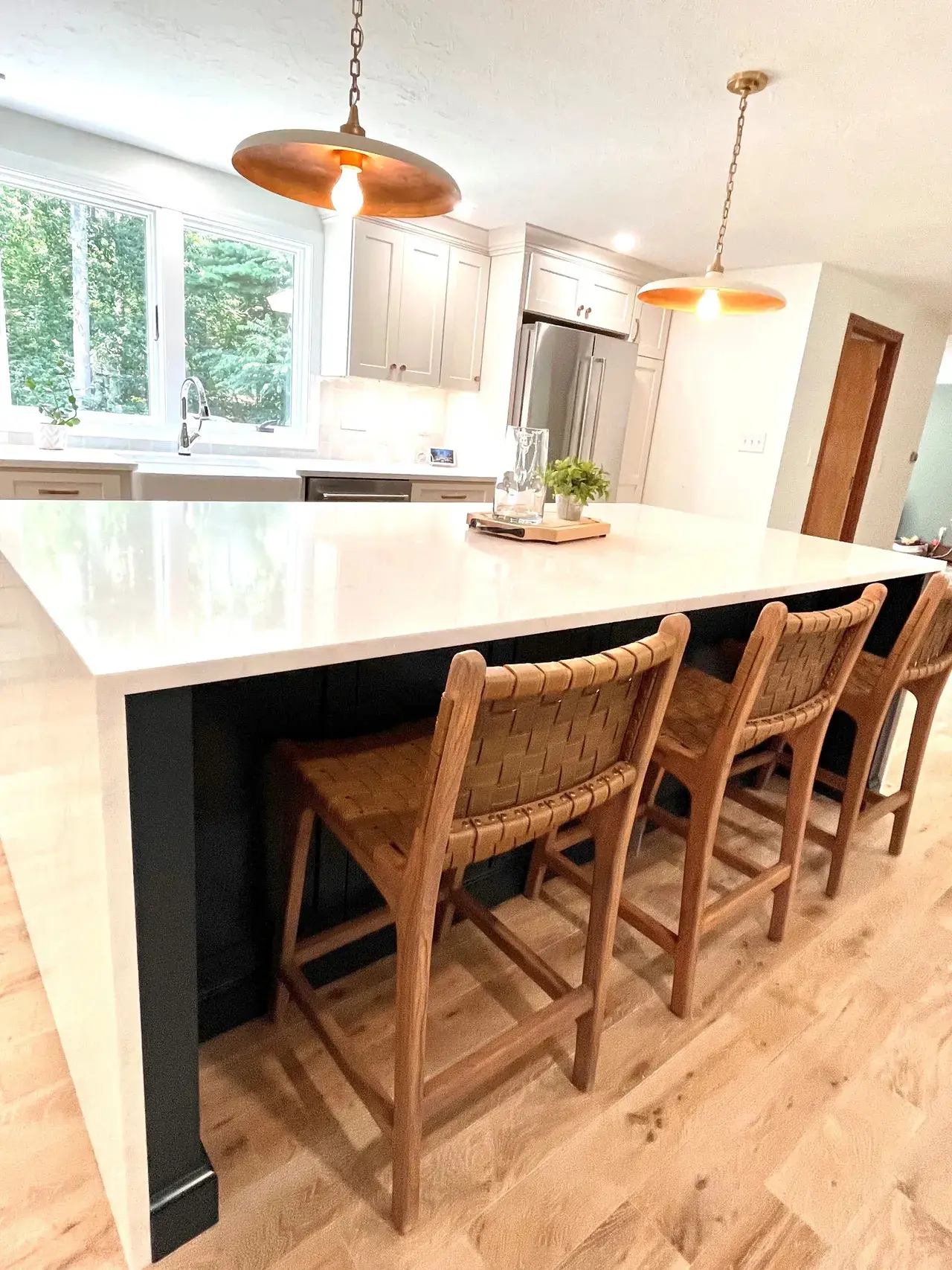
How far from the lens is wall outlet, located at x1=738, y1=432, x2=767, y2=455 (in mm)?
4672

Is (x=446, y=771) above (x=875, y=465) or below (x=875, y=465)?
below

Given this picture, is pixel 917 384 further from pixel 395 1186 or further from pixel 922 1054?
pixel 395 1186

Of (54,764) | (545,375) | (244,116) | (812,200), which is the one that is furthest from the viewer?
(545,375)

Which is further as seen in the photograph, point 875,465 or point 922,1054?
point 875,465

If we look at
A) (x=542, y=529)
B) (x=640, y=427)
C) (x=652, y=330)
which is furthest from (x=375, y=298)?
(x=542, y=529)

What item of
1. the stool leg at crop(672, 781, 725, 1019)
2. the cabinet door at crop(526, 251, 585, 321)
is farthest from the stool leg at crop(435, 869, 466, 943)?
the cabinet door at crop(526, 251, 585, 321)

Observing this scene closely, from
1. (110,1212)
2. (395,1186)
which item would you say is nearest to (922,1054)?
(395,1186)

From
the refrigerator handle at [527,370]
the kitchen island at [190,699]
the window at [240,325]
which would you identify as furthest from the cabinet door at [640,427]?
the kitchen island at [190,699]

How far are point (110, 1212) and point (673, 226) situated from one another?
447 cm

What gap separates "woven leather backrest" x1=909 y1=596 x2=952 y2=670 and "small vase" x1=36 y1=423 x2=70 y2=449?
3.56 metres

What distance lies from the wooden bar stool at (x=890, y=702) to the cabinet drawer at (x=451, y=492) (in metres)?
2.43

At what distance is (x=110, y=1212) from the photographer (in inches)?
44.1

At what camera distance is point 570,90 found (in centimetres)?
249

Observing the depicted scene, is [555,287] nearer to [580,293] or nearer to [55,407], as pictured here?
[580,293]
